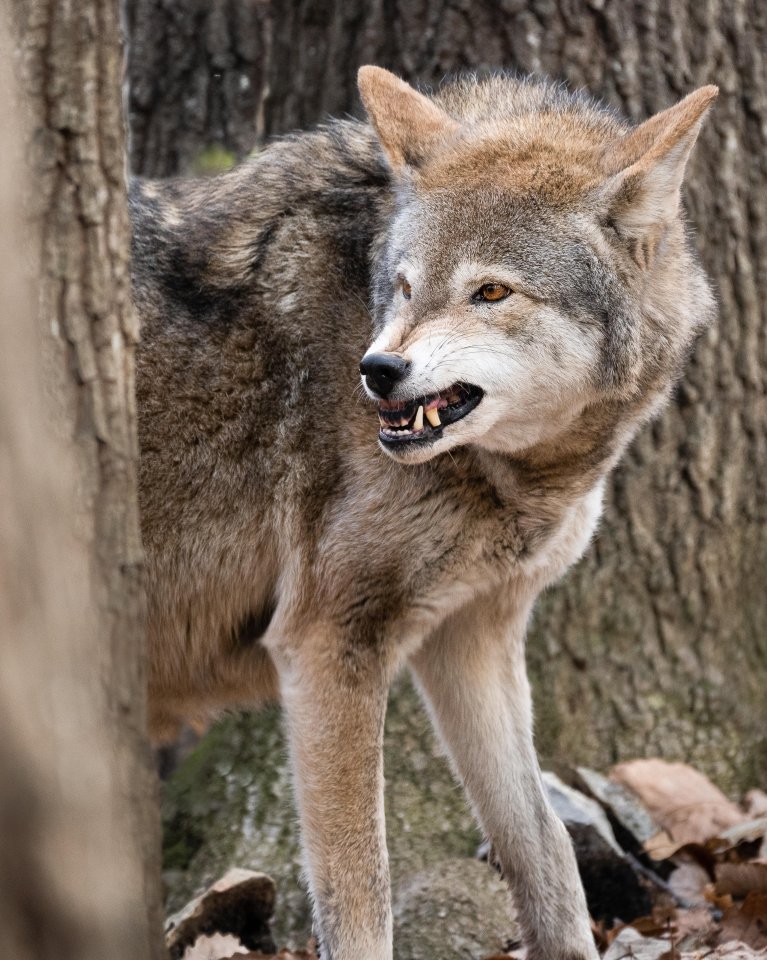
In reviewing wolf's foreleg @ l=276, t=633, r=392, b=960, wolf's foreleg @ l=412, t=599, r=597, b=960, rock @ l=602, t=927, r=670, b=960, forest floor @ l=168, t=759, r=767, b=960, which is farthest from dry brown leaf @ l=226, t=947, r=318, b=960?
rock @ l=602, t=927, r=670, b=960

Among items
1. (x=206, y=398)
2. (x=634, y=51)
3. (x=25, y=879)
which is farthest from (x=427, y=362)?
(x=634, y=51)

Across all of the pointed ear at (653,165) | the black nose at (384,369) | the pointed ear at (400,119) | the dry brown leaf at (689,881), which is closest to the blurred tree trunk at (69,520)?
the black nose at (384,369)

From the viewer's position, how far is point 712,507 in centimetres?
545

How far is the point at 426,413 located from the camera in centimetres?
373

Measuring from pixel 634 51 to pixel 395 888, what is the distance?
3.62 meters

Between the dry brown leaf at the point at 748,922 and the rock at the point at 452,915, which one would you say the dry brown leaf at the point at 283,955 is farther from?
the dry brown leaf at the point at 748,922

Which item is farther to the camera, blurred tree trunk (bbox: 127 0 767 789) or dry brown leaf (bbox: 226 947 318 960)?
blurred tree trunk (bbox: 127 0 767 789)

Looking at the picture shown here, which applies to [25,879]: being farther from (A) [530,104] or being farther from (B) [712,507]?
(B) [712,507]

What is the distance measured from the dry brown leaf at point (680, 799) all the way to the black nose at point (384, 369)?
246cm

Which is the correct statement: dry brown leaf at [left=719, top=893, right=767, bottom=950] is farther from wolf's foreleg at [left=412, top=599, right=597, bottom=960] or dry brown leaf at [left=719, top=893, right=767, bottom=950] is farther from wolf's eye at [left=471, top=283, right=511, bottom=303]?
wolf's eye at [left=471, top=283, right=511, bottom=303]

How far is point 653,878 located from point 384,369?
2552mm

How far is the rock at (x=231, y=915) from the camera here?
441 cm

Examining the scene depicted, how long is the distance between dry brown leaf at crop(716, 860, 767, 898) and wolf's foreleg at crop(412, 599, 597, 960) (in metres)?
0.58

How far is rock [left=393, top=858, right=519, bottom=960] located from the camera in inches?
177
